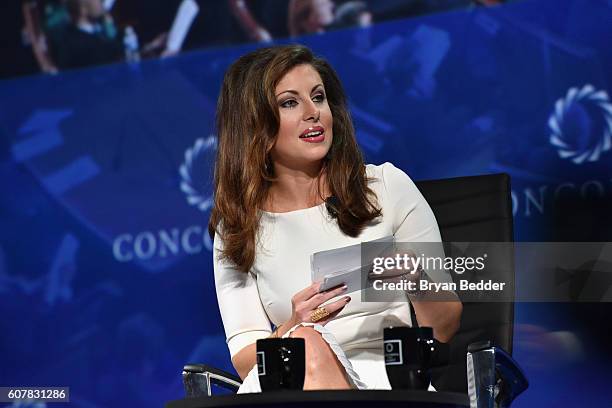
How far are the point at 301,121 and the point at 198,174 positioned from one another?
141 centimetres

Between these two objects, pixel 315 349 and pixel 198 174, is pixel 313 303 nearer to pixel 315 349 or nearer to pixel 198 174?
pixel 315 349

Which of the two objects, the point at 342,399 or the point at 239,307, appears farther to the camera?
the point at 239,307

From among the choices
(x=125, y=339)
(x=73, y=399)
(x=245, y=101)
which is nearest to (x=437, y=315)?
(x=245, y=101)

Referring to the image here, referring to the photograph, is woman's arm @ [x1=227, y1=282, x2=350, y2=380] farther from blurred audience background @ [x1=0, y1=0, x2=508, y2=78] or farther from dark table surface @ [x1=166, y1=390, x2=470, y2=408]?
blurred audience background @ [x1=0, y1=0, x2=508, y2=78]

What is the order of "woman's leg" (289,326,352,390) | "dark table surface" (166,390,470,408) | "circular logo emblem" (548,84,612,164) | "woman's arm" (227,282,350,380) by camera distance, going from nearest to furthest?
1. "dark table surface" (166,390,470,408)
2. "woman's leg" (289,326,352,390)
3. "woman's arm" (227,282,350,380)
4. "circular logo emblem" (548,84,612,164)

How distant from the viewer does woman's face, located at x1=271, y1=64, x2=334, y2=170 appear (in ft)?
8.77

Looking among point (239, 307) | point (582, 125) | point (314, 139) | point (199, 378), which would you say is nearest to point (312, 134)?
point (314, 139)

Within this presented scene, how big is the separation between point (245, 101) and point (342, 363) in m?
0.90

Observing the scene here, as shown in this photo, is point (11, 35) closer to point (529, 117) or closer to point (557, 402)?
point (529, 117)

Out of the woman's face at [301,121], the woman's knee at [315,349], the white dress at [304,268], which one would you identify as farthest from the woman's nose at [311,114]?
the woman's knee at [315,349]

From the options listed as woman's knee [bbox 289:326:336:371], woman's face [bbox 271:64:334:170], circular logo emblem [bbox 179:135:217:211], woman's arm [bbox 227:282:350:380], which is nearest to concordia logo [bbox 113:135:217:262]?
circular logo emblem [bbox 179:135:217:211]

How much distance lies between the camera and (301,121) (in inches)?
105

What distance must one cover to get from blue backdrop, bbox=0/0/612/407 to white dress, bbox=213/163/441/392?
0.96 meters

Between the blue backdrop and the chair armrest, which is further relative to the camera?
the blue backdrop
